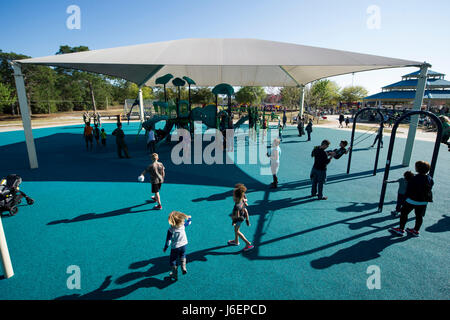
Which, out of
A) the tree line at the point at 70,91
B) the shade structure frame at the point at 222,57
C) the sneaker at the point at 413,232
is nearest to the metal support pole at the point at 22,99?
the shade structure frame at the point at 222,57

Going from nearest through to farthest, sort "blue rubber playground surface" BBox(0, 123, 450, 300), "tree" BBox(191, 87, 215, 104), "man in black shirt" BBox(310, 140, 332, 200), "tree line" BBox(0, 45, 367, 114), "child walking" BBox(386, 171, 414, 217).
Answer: "blue rubber playground surface" BBox(0, 123, 450, 300) → "child walking" BBox(386, 171, 414, 217) → "man in black shirt" BBox(310, 140, 332, 200) → "tree line" BBox(0, 45, 367, 114) → "tree" BBox(191, 87, 215, 104)

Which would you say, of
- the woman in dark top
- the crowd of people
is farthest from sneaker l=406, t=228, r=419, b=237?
the woman in dark top

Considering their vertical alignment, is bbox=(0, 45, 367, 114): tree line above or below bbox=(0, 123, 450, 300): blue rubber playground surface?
above

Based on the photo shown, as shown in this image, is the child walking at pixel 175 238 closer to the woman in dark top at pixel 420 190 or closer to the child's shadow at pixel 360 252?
the child's shadow at pixel 360 252

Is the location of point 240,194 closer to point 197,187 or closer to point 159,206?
point 159,206

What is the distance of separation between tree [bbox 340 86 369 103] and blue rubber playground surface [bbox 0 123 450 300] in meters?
82.4

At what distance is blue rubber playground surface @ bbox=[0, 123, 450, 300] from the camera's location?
374cm

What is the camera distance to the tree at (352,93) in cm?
7948

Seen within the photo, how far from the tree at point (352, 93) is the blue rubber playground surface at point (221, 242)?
8238 centimetres

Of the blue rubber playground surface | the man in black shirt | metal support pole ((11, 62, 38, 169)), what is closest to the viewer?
the blue rubber playground surface

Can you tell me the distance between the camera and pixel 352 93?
271 feet

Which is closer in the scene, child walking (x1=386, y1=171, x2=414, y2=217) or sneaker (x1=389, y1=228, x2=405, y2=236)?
sneaker (x1=389, y1=228, x2=405, y2=236)

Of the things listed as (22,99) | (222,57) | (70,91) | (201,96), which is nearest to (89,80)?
(70,91)

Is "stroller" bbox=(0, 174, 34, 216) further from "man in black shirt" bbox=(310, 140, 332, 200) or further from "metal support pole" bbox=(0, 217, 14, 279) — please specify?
"man in black shirt" bbox=(310, 140, 332, 200)
